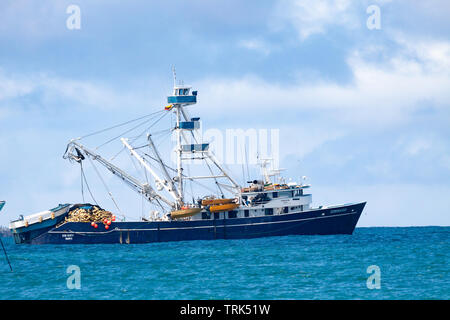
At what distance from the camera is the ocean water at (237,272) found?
31.9 metres

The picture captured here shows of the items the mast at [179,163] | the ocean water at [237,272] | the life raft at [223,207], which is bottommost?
the ocean water at [237,272]

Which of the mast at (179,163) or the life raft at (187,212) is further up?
the mast at (179,163)

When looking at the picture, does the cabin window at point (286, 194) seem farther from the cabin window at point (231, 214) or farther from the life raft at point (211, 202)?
the life raft at point (211, 202)

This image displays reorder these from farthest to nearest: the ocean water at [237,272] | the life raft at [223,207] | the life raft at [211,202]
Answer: the life raft at [211,202], the life raft at [223,207], the ocean water at [237,272]

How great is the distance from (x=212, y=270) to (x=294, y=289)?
881 centimetres

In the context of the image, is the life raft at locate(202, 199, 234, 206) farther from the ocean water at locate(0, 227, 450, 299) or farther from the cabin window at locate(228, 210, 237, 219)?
the ocean water at locate(0, 227, 450, 299)

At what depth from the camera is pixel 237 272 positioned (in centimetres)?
3881

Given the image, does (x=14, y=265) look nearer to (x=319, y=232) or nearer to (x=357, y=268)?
(x=357, y=268)

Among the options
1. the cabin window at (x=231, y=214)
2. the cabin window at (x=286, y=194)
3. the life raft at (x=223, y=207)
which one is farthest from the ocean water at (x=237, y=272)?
the cabin window at (x=286, y=194)

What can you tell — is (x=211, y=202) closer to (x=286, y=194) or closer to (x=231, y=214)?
(x=231, y=214)

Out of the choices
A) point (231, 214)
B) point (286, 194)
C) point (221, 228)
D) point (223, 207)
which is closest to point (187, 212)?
point (223, 207)

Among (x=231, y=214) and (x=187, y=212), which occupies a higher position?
(x=187, y=212)

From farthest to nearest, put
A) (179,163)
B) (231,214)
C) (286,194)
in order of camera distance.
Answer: (179,163)
(231,214)
(286,194)

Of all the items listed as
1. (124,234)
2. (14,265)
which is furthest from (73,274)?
(124,234)
